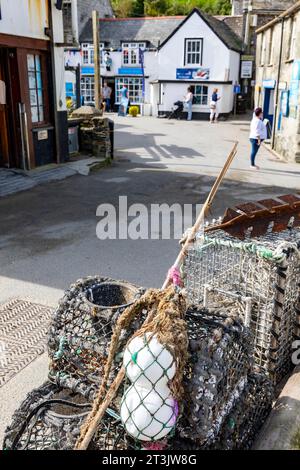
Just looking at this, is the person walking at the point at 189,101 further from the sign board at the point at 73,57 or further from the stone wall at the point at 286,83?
the sign board at the point at 73,57

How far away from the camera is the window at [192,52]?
33.0 meters

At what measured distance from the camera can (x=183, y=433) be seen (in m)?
2.83

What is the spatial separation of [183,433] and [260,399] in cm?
87

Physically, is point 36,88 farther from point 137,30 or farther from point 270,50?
point 137,30

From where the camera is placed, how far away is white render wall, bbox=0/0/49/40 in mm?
11156

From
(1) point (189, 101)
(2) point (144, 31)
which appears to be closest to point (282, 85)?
(1) point (189, 101)

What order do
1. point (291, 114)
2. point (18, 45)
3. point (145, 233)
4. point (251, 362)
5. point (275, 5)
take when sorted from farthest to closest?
point (275, 5) < point (291, 114) < point (18, 45) < point (145, 233) < point (251, 362)

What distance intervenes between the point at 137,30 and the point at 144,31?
60cm

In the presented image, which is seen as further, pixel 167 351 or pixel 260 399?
pixel 260 399

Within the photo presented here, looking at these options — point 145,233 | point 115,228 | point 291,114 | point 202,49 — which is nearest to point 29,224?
point 115,228

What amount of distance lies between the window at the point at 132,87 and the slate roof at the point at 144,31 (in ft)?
8.50

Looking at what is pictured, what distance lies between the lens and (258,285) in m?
4.02

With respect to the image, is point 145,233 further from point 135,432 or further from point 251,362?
point 135,432

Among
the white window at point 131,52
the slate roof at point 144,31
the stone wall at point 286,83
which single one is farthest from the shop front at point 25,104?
the white window at point 131,52
